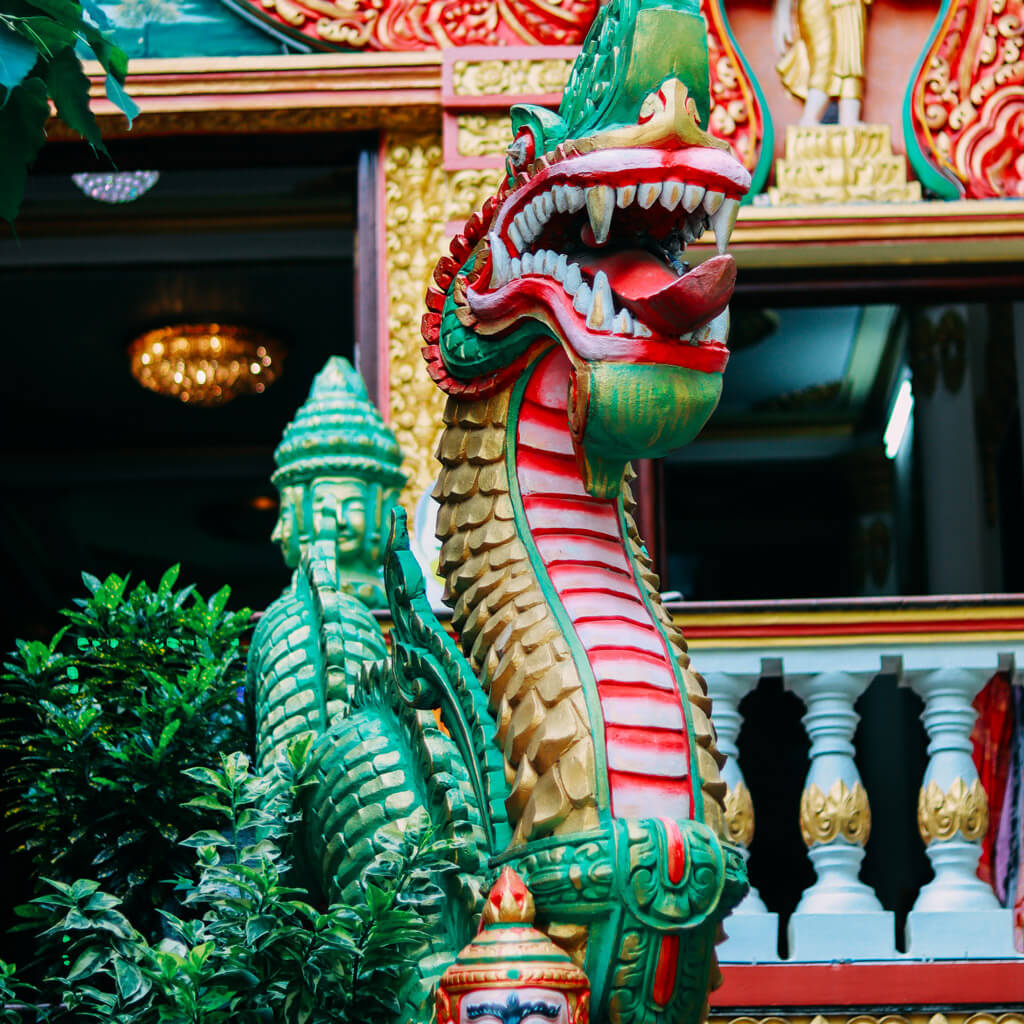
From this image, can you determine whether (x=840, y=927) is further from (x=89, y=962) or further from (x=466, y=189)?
(x=466, y=189)

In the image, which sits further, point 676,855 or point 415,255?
point 415,255

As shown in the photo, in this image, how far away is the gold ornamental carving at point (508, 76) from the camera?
4227 millimetres

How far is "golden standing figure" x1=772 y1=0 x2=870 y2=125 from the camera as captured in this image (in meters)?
4.30

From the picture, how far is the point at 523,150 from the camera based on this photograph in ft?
6.43

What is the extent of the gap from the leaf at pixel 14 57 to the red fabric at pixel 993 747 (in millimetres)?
2146

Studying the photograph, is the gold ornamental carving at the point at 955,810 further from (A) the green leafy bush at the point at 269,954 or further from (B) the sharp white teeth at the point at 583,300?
(B) the sharp white teeth at the point at 583,300

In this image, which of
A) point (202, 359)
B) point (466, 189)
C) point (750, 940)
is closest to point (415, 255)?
point (466, 189)

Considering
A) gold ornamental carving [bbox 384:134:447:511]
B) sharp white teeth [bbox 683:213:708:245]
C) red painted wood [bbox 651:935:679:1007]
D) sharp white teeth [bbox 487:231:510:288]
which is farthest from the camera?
gold ornamental carving [bbox 384:134:447:511]

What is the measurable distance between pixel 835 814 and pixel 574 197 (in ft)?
5.20

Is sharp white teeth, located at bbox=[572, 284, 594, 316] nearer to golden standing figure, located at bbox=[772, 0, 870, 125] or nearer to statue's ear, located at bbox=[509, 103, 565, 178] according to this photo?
statue's ear, located at bbox=[509, 103, 565, 178]

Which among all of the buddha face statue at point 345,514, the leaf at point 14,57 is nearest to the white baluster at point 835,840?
the buddha face statue at point 345,514

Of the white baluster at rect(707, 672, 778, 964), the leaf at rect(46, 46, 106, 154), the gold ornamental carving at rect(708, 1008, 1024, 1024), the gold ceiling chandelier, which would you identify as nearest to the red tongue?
the leaf at rect(46, 46, 106, 154)

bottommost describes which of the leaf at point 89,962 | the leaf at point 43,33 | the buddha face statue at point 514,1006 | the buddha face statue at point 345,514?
the buddha face statue at point 514,1006

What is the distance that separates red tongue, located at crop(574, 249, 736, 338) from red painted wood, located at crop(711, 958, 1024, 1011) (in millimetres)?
1529
